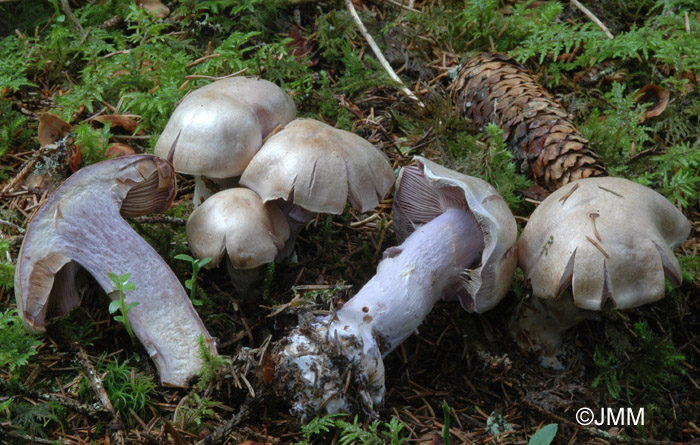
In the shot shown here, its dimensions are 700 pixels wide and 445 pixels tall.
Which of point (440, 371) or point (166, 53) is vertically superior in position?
point (166, 53)

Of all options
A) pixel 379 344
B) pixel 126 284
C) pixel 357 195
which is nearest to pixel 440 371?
pixel 379 344

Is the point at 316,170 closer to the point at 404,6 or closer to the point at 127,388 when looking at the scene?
the point at 127,388

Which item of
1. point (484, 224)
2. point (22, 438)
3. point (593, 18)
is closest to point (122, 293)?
point (22, 438)

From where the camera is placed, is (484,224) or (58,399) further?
(484,224)

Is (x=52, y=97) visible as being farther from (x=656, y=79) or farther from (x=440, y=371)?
(x=656, y=79)

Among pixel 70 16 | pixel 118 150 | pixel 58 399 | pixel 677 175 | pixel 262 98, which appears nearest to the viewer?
pixel 58 399

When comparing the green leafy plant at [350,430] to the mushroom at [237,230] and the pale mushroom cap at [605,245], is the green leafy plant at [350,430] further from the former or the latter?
the pale mushroom cap at [605,245]
